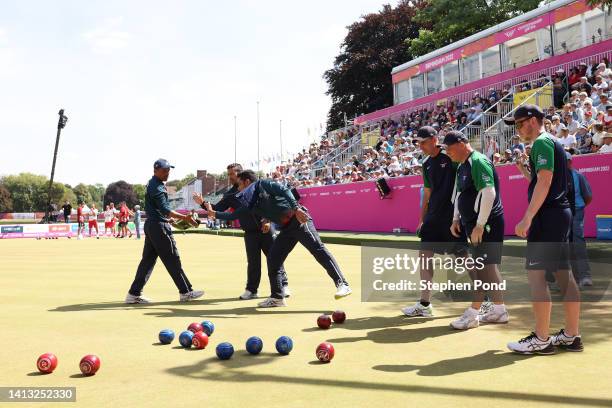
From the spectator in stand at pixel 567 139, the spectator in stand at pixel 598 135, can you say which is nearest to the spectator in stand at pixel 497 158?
the spectator in stand at pixel 567 139

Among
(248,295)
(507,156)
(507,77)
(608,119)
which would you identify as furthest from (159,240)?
(507,77)

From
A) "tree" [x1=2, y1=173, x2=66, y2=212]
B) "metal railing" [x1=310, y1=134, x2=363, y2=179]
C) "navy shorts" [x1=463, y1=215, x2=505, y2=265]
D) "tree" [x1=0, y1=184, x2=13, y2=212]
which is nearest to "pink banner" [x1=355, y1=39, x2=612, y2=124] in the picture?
"metal railing" [x1=310, y1=134, x2=363, y2=179]

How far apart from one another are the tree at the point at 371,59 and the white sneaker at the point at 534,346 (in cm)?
4783

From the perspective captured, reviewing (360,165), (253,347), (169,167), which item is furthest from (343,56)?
(253,347)

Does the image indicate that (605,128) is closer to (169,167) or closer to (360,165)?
(169,167)

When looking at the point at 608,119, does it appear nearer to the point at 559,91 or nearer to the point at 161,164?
the point at 559,91

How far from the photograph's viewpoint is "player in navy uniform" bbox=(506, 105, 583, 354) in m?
4.85

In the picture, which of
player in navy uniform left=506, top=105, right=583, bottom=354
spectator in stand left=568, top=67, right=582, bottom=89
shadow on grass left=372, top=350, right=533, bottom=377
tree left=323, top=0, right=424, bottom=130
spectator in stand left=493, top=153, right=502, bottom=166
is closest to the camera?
shadow on grass left=372, top=350, right=533, bottom=377

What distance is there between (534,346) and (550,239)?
3.01ft

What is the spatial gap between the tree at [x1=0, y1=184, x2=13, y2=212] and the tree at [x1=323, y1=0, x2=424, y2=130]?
294 ft

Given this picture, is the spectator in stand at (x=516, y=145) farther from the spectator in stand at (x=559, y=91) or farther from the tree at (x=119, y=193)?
the tree at (x=119, y=193)

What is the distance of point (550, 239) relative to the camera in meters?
4.85

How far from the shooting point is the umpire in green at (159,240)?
28.5ft

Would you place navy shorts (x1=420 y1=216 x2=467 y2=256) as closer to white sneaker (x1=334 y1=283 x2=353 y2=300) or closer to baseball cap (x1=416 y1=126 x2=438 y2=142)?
baseball cap (x1=416 y1=126 x2=438 y2=142)
